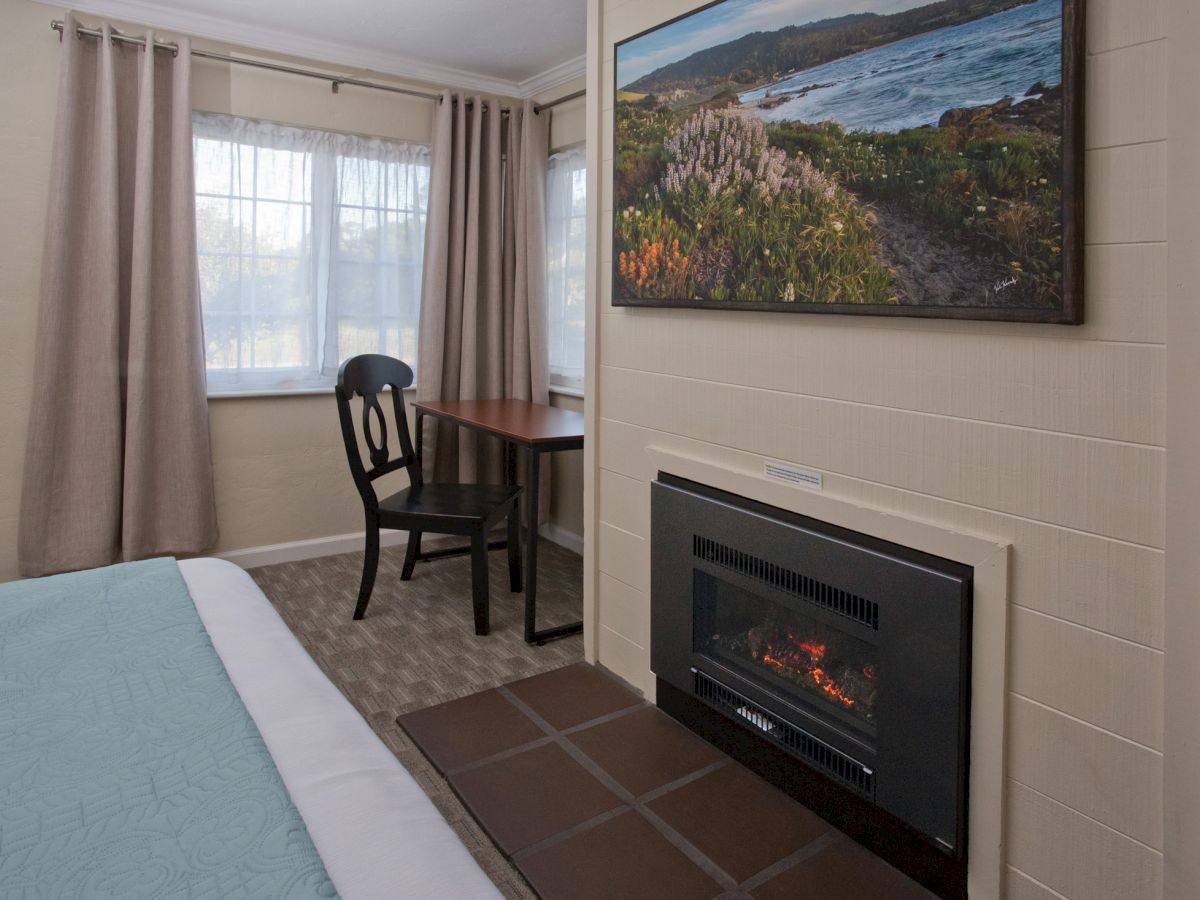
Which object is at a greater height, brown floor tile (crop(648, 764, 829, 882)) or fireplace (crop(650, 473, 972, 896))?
fireplace (crop(650, 473, 972, 896))

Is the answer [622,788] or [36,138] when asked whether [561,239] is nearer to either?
[36,138]

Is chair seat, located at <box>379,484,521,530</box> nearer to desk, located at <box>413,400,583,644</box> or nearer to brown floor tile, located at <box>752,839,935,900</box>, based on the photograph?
desk, located at <box>413,400,583,644</box>

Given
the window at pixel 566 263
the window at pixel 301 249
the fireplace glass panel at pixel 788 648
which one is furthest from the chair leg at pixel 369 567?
the fireplace glass panel at pixel 788 648

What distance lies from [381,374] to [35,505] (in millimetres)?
1413

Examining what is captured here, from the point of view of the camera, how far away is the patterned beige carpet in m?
2.41

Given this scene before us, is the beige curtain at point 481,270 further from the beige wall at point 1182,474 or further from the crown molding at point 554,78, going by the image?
the beige wall at point 1182,474

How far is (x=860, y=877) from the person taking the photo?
181 cm

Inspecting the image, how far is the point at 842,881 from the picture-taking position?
179 cm

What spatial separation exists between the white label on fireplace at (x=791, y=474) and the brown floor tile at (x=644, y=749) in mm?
787

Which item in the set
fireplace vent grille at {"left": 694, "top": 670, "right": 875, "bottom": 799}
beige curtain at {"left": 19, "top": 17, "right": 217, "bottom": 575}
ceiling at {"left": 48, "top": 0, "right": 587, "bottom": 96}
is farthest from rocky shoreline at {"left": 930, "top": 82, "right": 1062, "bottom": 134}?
beige curtain at {"left": 19, "top": 17, "right": 217, "bottom": 575}

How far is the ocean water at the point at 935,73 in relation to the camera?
142 cm

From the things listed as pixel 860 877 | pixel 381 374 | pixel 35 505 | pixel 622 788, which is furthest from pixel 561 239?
pixel 860 877

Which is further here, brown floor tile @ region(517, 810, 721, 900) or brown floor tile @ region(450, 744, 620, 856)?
brown floor tile @ region(450, 744, 620, 856)

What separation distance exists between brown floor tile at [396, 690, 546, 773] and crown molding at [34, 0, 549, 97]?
9.51 ft
